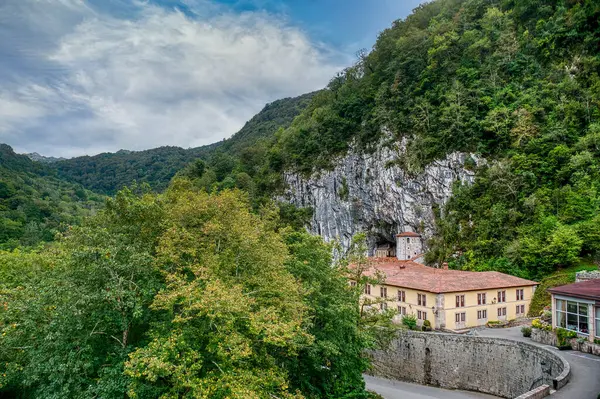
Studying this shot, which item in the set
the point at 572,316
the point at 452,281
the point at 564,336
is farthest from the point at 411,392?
the point at 572,316

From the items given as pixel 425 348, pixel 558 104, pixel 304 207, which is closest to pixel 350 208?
pixel 304 207

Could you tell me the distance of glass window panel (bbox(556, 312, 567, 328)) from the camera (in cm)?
2109

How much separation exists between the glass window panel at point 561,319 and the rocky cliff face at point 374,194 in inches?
912

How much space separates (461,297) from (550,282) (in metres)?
7.78

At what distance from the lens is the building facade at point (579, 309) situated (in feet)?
63.3

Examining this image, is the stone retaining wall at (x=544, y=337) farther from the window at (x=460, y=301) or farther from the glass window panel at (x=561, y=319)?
the window at (x=460, y=301)

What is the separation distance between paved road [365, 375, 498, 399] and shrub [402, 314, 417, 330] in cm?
422

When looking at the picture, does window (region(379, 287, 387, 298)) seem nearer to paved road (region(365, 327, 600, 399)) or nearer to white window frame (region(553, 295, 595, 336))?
paved road (region(365, 327, 600, 399))


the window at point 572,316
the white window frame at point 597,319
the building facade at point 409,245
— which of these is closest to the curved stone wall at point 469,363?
the window at point 572,316

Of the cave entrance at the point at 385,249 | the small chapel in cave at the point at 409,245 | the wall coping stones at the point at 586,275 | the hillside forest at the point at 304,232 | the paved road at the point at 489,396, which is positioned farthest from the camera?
the cave entrance at the point at 385,249

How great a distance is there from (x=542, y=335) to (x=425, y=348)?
6.83 metres

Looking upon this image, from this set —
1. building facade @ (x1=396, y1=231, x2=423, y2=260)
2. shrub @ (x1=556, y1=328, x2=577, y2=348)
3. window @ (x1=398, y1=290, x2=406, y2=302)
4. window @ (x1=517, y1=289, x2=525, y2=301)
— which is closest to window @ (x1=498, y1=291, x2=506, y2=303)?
window @ (x1=517, y1=289, x2=525, y2=301)

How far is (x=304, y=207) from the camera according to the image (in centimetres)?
6675

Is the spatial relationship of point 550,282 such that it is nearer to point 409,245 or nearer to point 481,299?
point 481,299
